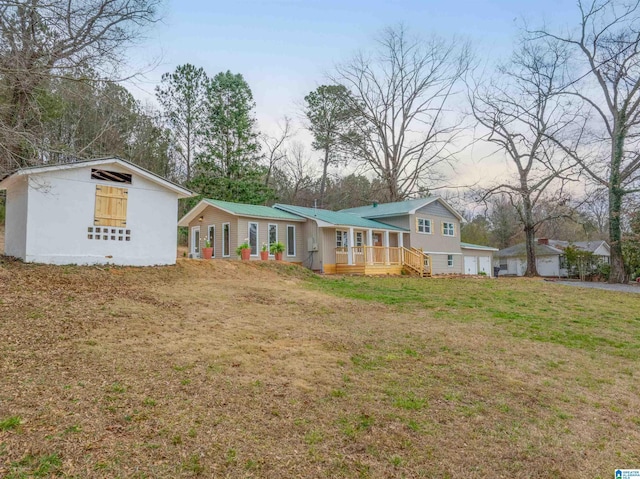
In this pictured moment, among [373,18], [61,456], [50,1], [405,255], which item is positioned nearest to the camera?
[61,456]

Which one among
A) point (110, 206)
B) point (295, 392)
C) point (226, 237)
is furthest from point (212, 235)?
point (295, 392)

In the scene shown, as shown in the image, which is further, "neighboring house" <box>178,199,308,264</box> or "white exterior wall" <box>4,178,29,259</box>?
"neighboring house" <box>178,199,308,264</box>

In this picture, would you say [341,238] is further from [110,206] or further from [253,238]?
[110,206]

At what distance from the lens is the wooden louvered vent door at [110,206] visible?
11156 millimetres

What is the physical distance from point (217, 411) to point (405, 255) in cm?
1847

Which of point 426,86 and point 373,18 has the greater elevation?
point 426,86

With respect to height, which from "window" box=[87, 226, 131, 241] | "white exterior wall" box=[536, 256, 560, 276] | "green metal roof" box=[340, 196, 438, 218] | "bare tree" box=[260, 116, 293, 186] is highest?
"bare tree" box=[260, 116, 293, 186]

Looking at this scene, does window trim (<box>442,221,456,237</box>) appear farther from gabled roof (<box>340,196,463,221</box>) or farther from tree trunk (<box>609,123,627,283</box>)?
tree trunk (<box>609,123,627,283</box>)

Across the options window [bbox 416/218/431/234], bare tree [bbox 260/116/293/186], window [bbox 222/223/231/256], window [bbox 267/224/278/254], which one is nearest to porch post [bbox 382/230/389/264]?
window [bbox 416/218/431/234]

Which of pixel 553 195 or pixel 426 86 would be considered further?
pixel 426 86

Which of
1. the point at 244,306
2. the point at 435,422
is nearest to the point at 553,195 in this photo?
the point at 244,306

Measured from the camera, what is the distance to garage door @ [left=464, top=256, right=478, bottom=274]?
28.4m

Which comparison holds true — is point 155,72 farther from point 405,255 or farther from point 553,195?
point 553,195

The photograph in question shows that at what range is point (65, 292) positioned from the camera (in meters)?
7.47
